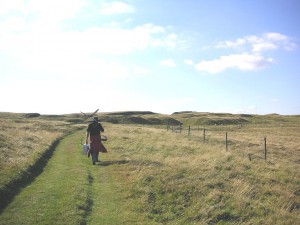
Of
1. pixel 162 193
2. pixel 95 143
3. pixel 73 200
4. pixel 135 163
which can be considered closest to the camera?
pixel 73 200

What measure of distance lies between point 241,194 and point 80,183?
24.4 feet

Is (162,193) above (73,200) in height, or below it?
below

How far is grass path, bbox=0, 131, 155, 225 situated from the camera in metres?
11.3

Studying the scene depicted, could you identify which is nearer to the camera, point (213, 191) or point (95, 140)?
point (213, 191)

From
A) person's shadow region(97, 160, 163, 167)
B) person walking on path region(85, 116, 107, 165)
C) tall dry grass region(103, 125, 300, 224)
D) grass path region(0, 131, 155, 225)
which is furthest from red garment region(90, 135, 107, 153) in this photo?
grass path region(0, 131, 155, 225)

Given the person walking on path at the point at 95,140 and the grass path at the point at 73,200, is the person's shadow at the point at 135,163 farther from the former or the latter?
the grass path at the point at 73,200

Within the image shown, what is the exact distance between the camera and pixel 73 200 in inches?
516

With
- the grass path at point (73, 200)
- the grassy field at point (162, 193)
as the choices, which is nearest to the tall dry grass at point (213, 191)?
the grassy field at point (162, 193)

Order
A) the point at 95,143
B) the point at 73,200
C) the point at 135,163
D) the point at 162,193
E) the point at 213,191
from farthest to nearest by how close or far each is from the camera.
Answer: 1. the point at 95,143
2. the point at 135,163
3. the point at 162,193
4. the point at 213,191
5. the point at 73,200

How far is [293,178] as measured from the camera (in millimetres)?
19391

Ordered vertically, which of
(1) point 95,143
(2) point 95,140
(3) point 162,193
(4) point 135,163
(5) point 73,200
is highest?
(2) point 95,140

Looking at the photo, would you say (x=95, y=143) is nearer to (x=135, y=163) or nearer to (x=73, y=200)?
(x=135, y=163)

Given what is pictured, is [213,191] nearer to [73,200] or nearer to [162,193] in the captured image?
[162,193]

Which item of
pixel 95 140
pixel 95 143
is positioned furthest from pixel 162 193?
pixel 95 140
